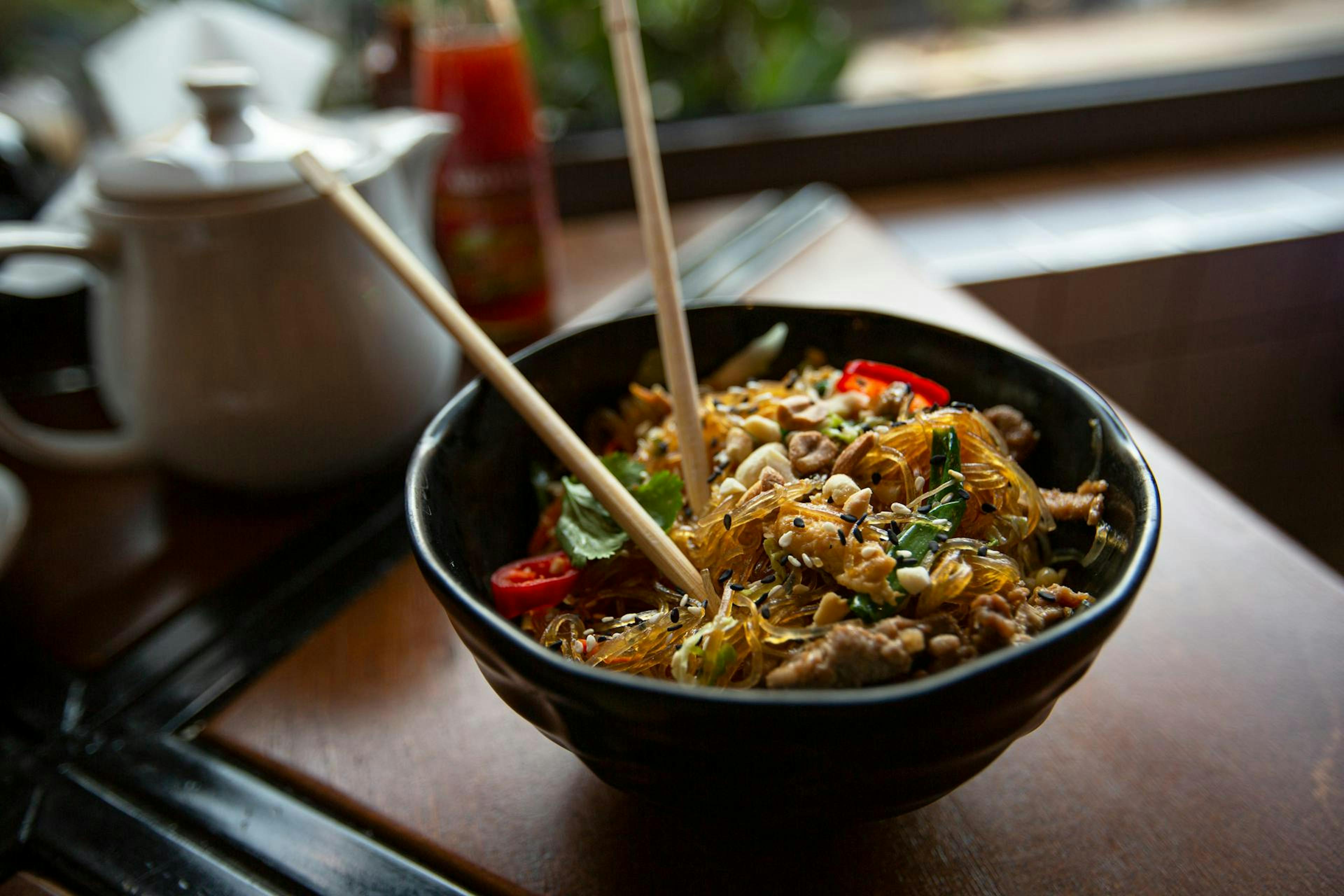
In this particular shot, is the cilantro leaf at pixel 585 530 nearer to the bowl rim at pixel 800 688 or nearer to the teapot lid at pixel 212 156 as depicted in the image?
the bowl rim at pixel 800 688

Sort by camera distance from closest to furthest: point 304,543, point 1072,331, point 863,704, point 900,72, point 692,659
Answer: point 863,704
point 692,659
point 304,543
point 1072,331
point 900,72

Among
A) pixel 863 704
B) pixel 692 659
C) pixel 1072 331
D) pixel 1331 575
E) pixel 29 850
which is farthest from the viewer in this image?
pixel 1072 331

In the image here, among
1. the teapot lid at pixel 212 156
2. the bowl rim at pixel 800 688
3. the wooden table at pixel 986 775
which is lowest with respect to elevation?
the wooden table at pixel 986 775

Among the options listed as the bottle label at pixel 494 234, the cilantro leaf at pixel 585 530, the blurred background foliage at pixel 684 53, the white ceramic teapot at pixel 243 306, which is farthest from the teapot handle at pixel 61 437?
the blurred background foliage at pixel 684 53

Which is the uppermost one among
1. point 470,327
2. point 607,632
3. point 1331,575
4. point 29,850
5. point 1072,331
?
point 470,327

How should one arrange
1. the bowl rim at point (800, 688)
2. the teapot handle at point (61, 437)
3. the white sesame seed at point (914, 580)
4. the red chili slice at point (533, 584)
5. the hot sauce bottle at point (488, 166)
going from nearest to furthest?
the bowl rim at point (800, 688) < the white sesame seed at point (914, 580) < the red chili slice at point (533, 584) < the teapot handle at point (61, 437) < the hot sauce bottle at point (488, 166)

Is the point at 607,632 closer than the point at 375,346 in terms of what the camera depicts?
Yes

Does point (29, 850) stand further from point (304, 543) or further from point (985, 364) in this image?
point (985, 364)

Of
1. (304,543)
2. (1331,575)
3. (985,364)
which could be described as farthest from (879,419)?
(304,543)
